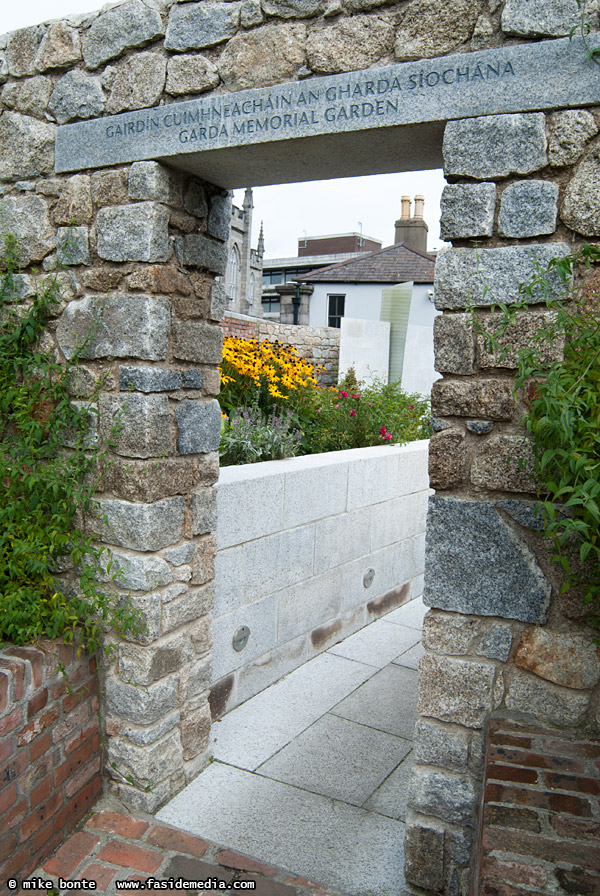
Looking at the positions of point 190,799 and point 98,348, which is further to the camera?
point 190,799

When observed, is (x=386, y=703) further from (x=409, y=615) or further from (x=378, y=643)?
(x=409, y=615)

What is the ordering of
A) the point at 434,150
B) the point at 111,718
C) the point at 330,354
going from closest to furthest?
1. the point at 434,150
2. the point at 111,718
3. the point at 330,354

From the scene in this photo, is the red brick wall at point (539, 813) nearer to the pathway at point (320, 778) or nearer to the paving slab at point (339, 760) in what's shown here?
the pathway at point (320, 778)

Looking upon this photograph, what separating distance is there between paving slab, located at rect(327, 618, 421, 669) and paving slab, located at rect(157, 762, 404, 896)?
1496mm

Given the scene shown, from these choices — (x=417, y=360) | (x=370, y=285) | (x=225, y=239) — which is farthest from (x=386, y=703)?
(x=370, y=285)

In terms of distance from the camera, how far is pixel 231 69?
8.34ft

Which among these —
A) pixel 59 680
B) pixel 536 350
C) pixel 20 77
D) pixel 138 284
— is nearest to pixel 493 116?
pixel 536 350

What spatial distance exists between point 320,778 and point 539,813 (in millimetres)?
1675

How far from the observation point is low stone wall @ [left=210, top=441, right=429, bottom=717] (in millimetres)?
3676

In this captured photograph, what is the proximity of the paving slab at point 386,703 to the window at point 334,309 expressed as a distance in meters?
16.1

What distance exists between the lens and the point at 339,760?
3387 millimetres

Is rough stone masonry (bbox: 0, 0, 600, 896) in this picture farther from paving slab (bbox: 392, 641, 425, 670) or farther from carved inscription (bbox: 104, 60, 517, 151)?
paving slab (bbox: 392, 641, 425, 670)

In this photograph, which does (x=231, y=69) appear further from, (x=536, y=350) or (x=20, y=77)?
(x=536, y=350)

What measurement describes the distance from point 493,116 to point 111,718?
8.72 feet
